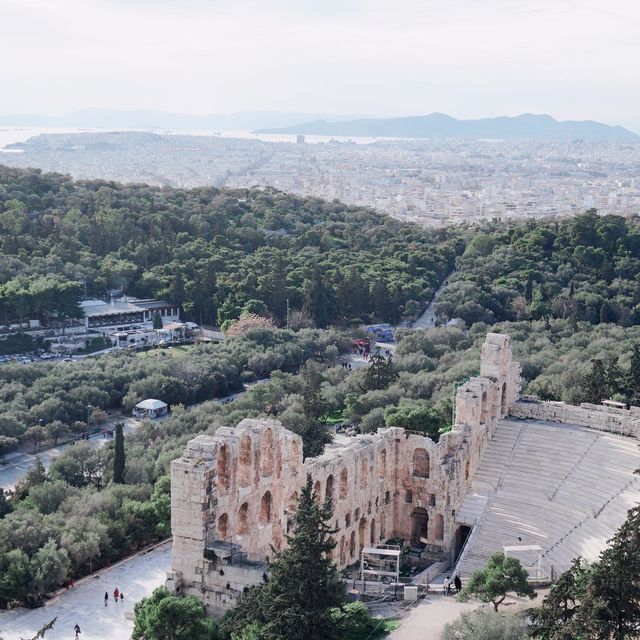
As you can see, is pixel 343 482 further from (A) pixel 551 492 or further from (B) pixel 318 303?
(B) pixel 318 303

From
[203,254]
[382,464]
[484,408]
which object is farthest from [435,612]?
[203,254]

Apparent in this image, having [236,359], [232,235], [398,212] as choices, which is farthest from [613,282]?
[398,212]

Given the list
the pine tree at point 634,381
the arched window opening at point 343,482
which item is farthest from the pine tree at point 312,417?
the pine tree at point 634,381

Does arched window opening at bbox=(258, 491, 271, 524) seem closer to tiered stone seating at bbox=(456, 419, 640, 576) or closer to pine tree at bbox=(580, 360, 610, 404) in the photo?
tiered stone seating at bbox=(456, 419, 640, 576)

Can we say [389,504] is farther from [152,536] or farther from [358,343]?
[358,343]

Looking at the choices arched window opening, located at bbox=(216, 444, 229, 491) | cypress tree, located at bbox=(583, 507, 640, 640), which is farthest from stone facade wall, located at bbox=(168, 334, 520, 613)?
cypress tree, located at bbox=(583, 507, 640, 640)

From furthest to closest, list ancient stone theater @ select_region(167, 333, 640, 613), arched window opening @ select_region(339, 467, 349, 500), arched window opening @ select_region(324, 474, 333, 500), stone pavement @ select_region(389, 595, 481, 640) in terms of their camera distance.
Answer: arched window opening @ select_region(339, 467, 349, 500), arched window opening @ select_region(324, 474, 333, 500), ancient stone theater @ select_region(167, 333, 640, 613), stone pavement @ select_region(389, 595, 481, 640)
